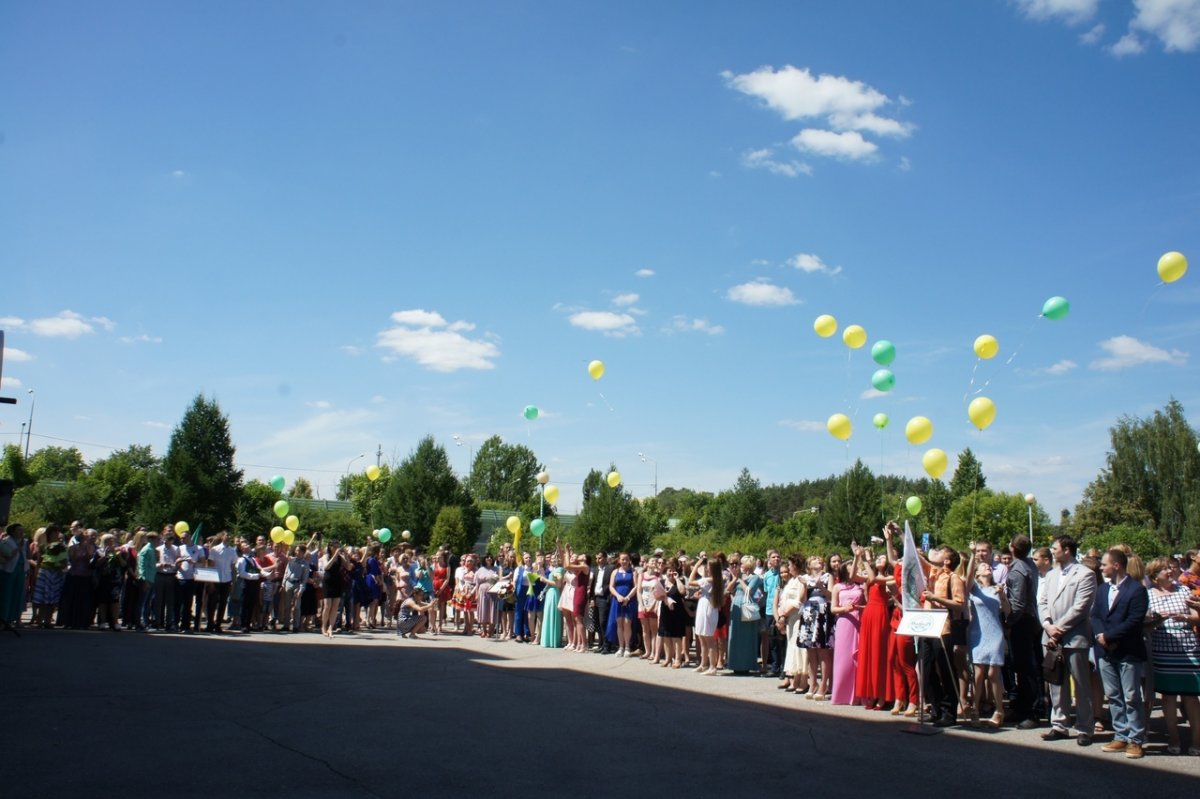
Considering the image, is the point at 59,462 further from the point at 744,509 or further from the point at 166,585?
the point at 166,585

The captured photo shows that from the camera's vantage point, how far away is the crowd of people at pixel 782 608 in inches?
338

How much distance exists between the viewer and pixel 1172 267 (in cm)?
1162

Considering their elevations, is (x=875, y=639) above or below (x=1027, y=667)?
above

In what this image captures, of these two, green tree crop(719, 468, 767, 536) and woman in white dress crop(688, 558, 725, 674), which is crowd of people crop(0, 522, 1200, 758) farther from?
green tree crop(719, 468, 767, 536)

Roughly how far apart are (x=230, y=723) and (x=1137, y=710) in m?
8.82

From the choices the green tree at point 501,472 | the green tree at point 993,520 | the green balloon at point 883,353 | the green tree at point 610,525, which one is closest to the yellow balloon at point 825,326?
the green balloon at point 883,353

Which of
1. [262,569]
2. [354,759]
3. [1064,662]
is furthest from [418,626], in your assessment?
[1064,662]

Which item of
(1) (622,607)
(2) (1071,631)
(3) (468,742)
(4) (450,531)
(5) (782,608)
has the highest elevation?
(4) (450,531)

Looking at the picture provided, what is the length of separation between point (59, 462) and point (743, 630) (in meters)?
118

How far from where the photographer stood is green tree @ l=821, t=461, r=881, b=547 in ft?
162

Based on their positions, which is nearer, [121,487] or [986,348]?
[986,348]

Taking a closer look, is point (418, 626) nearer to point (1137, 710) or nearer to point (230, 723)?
point (230, 723)

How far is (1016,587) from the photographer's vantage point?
9773 mm

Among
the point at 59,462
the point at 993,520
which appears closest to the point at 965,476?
the point at 993,520
